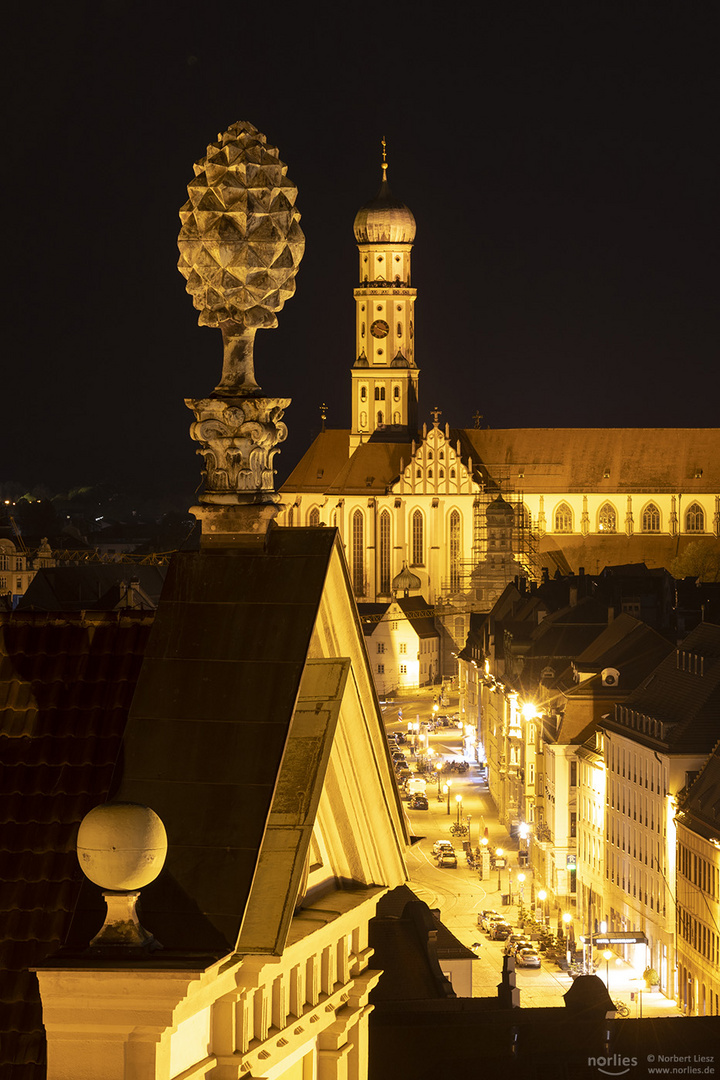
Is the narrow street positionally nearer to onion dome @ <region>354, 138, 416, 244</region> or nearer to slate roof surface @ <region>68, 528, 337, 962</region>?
slate roof surface @ <region>68, 528, 337, 962</region>

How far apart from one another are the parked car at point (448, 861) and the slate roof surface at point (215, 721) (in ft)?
222

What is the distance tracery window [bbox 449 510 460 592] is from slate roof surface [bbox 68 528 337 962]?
15157 cm

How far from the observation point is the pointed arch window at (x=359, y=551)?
157m

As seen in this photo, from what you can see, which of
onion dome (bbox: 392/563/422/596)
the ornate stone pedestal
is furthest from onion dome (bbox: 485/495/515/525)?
the ornate stone pedestal

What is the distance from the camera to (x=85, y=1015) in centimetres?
493

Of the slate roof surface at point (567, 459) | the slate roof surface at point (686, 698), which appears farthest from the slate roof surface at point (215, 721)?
the slate roof surface at point (567, 459)

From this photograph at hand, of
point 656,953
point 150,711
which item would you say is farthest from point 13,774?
point 656,953

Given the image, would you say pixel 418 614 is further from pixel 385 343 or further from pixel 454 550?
pixel 385 343

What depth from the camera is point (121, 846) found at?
4.76 metres

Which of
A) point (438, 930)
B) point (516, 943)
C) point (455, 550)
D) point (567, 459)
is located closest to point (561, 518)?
point (567, 459)

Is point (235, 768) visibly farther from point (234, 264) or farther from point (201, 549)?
point (234, 264)

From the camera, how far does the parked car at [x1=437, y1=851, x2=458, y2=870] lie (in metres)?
72.6

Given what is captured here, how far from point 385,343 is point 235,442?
167572 millimetres

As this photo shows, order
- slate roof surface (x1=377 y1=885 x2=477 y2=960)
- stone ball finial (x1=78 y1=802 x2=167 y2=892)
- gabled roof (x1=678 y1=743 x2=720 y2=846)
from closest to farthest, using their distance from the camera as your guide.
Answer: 1. stone ball finial (x1=78 y1=802 x2=167 y2=892)
2. slate roof surface (x1=377 y1=885 x2=477 y2=960)
3. gabled roof (x1=678 y1=743 x2=720 y2=846)
